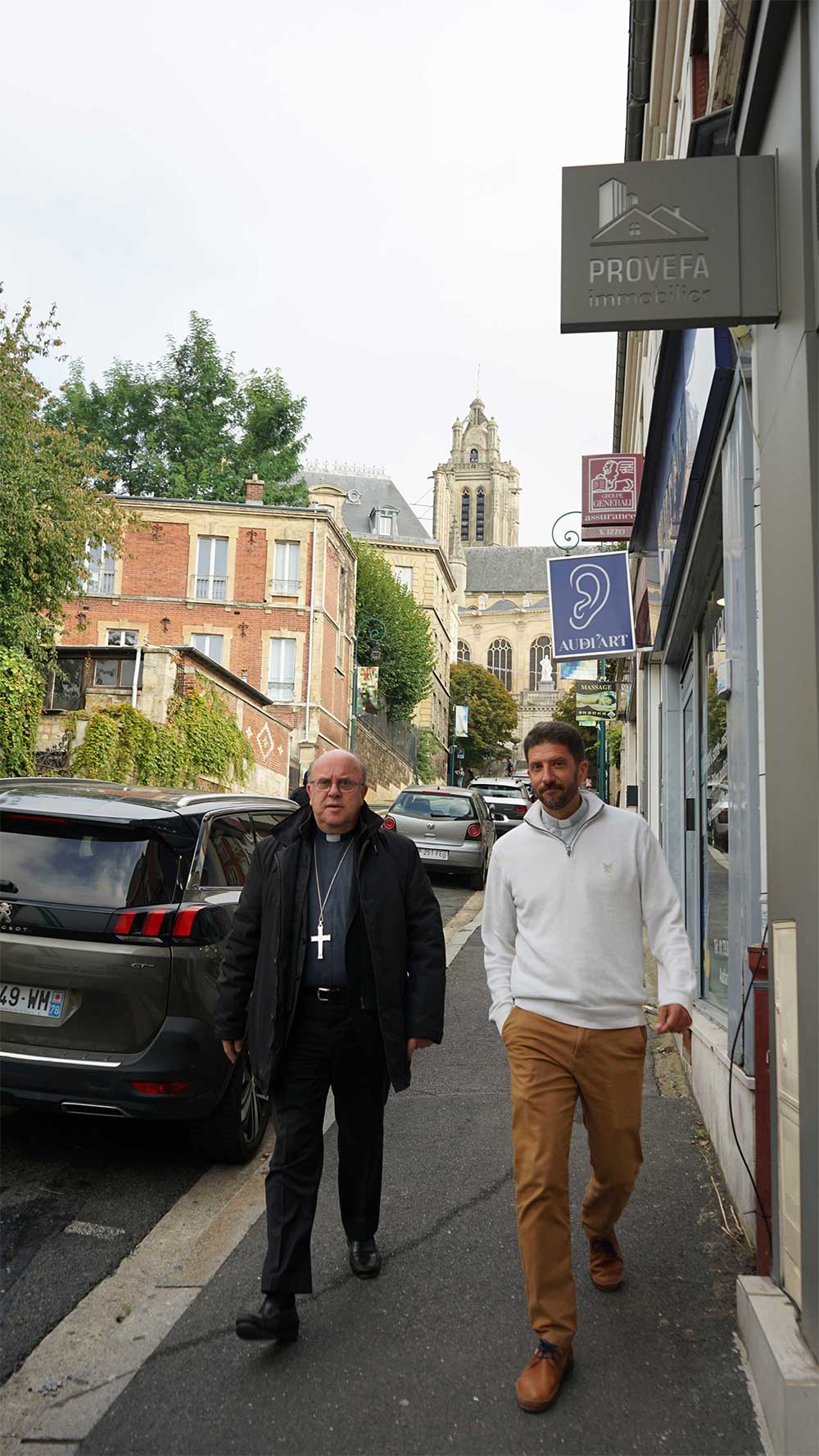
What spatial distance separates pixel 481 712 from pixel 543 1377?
3421 inches

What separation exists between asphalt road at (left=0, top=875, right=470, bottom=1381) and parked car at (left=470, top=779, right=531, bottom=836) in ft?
80.3

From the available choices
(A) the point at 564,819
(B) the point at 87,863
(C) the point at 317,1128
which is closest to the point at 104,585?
(B) the point at 87,863

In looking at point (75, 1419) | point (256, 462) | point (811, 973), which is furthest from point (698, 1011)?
point (256, 462)

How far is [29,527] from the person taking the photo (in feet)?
62.0

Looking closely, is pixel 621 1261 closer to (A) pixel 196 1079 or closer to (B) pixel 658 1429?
(B) pixel 658 1429

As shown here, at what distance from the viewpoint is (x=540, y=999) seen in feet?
12.1

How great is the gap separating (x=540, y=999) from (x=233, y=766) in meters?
21.0

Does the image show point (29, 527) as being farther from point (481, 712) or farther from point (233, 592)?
point (481, 712)

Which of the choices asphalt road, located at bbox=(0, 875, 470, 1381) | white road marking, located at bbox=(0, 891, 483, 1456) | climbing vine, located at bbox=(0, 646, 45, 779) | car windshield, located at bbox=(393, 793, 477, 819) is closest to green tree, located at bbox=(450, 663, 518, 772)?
car windshield, located at bbox=(393, 793, 477, 819)

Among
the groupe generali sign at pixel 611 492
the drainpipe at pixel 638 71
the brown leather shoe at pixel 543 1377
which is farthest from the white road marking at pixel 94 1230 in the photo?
the groupe generali sign at pixel 611 492

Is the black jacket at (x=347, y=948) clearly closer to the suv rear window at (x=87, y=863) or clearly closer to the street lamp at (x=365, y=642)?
the suv rear window at (x=87, y=863)

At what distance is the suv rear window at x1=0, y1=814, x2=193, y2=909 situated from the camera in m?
4.94

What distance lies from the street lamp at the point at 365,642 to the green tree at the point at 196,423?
19.1ft

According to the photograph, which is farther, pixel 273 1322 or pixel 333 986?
pixel 333 986
